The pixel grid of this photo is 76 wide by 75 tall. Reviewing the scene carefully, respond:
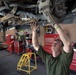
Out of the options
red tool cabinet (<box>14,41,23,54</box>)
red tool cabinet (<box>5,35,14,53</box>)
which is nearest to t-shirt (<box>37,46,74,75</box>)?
red tool cabinet (<box>14,41,23,54</box>)

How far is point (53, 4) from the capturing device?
61.2 inches

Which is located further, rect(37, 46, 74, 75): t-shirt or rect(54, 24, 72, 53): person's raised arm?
rect(37, 46, 74, 75): t-shirt

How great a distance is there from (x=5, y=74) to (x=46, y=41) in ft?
6.78

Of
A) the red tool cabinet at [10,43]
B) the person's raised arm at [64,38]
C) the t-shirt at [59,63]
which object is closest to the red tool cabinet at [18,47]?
the red tool cabinet at [10,43]

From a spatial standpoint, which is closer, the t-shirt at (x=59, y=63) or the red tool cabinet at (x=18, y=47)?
the t-shirt at (x=59, y=63)

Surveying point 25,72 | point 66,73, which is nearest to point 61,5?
point 66,73

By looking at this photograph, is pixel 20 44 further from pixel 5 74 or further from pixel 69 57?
pixel 69 57

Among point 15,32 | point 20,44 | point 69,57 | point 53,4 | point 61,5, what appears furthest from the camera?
point 15,32

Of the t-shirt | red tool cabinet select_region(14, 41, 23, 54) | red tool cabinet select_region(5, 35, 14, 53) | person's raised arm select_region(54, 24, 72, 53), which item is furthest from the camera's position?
red tool cabinet select_region(5, 35, 14, 53)

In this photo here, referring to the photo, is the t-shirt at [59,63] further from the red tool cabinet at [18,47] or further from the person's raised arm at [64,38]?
the red tool cabinet at [18,47]

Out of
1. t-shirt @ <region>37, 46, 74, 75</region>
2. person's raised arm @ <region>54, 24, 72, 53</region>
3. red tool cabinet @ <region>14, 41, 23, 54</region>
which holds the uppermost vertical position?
person's raised arm @ <region>54, 24, 72, 53</region>

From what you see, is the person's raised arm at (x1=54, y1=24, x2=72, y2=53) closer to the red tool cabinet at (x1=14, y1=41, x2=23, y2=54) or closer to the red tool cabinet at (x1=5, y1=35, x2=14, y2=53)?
the red tool cabinet at (x1=14, y1=41, x2=23, y2=54)

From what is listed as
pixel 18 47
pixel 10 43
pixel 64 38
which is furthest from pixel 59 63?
pixel 10 43

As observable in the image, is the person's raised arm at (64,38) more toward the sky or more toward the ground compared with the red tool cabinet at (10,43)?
more toward the sky
